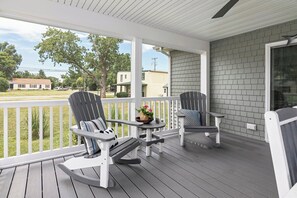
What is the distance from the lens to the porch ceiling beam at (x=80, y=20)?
2840 mm

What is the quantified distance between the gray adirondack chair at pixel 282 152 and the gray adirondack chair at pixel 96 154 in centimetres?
163

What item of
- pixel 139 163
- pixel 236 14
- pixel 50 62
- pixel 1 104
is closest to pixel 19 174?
pixel 1 104

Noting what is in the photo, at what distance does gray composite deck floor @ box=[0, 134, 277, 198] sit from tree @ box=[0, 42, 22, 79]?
1.58m

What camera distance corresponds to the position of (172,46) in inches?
187

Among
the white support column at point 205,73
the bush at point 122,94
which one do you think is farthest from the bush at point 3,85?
the white support column at point 205,73

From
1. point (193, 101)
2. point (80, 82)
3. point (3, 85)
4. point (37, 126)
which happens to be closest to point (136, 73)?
point (80, 82)

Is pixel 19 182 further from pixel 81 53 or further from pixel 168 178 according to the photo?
pixel 81 53

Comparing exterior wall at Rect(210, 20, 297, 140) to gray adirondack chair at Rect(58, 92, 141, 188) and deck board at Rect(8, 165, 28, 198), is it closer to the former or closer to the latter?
gray adirondack chair at Rect(58, 92, 141, 188)

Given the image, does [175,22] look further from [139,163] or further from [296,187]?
[296,187]

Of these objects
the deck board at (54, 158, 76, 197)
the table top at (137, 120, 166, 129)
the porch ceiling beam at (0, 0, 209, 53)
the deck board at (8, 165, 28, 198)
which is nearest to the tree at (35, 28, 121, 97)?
the porch ceiling beam at (0, 0, 209, 53)

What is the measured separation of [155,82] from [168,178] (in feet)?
13.0

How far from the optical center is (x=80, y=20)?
3328 millimetres

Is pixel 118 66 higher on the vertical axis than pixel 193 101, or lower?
higher

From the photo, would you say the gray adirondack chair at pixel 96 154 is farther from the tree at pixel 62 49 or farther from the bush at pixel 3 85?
the bush at pixel 3 85
